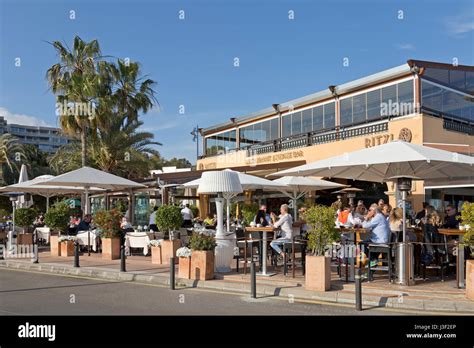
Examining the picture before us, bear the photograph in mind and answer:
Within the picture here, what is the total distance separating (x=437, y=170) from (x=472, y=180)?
5.72 meters

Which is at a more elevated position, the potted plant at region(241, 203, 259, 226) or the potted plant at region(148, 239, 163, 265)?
the potted plant at region(241, 203, 259, 226)

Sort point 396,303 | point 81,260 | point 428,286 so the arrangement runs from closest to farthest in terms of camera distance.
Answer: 1. point 396,303
2. point 428,286
3. point 81,260

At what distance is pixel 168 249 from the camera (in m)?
13.6

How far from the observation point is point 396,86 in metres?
20.6

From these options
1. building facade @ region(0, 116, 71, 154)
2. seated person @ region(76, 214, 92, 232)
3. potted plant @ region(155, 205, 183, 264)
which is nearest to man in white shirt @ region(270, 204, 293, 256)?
potted plant @ region(155, 205, 183, 264)

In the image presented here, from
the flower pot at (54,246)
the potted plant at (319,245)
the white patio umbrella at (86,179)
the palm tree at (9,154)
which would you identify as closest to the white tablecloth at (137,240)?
the white patio umbrella at (86,179)

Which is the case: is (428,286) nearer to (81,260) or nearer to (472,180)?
(472,180)

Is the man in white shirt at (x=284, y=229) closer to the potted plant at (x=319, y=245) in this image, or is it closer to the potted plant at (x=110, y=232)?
the potted plant at (x=319, y=245)

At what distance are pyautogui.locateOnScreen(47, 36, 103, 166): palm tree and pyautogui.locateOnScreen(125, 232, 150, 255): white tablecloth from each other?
11472 mm

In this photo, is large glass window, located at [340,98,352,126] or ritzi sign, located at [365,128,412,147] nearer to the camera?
ritzi sign, located at [365,128,412,147]

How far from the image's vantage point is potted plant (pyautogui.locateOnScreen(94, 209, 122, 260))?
1502 centimetres

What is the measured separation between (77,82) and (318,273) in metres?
20.5

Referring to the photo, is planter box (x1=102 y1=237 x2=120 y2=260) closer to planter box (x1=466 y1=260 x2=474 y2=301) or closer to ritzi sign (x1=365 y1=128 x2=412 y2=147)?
planter box (x1=466 y1=260 x2=474 y2=301)
